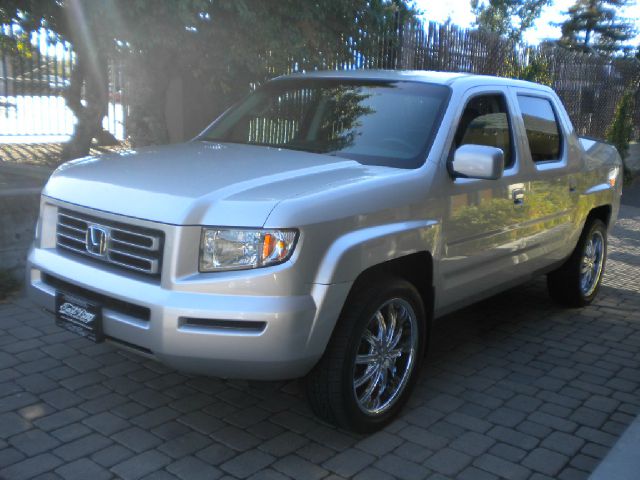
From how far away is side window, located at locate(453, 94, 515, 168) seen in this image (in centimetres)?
462

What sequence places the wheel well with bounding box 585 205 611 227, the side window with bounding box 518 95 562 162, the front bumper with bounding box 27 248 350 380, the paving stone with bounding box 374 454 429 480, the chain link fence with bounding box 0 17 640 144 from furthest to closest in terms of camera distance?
the chain link fence with bounding box 0 17 640 144, the wheel well with bounding box 585 205 611 227, the side window with bounding box 518 95 562 162, the paving stone with bounding box 374 454 429 480, the front bumper with bounding box 27 248 350 380

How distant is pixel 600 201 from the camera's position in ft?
21.0

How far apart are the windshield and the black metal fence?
172 inches

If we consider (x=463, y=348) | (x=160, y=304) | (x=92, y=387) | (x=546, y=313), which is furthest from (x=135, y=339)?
(x=546, y=313)

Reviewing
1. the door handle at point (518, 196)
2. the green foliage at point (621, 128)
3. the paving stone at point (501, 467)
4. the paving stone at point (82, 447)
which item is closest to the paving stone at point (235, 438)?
the paving stone at point (82, 447)

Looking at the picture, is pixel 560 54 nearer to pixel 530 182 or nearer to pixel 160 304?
pixel 530 182

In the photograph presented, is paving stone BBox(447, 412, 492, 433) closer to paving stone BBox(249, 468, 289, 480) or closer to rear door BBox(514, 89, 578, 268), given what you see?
paving stone BBox(249, 468, 289, 480)

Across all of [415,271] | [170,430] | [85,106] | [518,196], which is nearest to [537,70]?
[85,106]

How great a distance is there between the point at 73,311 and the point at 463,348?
114 inches

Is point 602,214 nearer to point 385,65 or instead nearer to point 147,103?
point 385,65

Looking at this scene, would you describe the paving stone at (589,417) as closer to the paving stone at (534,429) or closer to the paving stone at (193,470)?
the paving stone at (534,429)

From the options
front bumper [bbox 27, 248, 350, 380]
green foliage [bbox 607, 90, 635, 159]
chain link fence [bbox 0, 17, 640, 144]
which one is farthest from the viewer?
green foliage [bbox 607, 90, 635, 159]

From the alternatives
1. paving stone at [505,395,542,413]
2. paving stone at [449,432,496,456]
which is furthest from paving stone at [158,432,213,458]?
paving stone at [505,395,542,413]

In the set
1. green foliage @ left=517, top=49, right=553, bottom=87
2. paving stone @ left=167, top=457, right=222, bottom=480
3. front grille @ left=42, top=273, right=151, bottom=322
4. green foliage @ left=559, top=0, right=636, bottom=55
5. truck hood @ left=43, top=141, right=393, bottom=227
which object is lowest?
paving stone @ left=167, top=457, right=222, bottom=480
